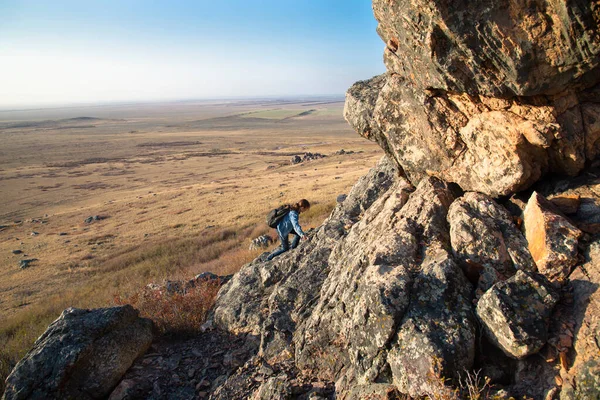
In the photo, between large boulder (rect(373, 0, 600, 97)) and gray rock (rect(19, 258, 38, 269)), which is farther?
gray rock (rect(19, 258, 38, 269))

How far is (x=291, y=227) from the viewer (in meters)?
11.0

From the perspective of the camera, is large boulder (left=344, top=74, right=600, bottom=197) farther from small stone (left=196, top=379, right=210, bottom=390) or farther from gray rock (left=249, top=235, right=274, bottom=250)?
gray rock (left=249, top=235, right=274, bottom=250)

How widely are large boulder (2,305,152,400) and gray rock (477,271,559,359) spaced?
6.92 m

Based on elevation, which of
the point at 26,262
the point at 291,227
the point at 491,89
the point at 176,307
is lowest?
the point at 26,262

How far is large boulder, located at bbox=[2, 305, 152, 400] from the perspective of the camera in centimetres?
675

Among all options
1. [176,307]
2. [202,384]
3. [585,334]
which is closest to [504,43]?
[585,334]

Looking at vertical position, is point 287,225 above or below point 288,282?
above

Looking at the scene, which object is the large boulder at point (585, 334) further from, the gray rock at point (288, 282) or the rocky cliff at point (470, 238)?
the gray rock at point (288, 282)

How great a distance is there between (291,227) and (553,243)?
22.6ft

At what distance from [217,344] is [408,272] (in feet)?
16.8

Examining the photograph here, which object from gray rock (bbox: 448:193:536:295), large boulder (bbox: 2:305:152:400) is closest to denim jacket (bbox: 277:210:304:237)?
large boulder (bbox: 2:305:152:400)

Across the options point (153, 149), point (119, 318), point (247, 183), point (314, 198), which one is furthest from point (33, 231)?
point (153, 149)

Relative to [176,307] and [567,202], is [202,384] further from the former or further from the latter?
[567,202]

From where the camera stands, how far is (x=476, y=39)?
5520mm
